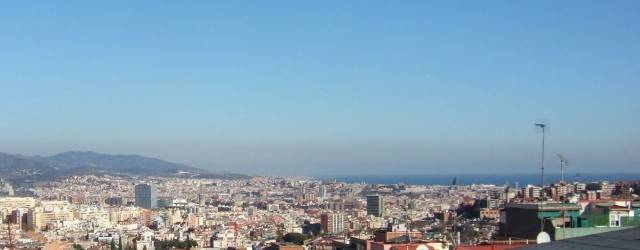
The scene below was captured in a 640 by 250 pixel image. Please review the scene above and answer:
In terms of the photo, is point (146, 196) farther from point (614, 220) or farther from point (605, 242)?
point (605, 242)

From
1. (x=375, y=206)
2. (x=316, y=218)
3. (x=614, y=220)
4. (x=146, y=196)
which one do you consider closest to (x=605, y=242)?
(x=614, y=220)

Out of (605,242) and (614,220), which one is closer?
(605,242)

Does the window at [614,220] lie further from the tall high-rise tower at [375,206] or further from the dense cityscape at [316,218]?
the tall high-rise tower at [375,206]

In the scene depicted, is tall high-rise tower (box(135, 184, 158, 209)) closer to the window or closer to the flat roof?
the window

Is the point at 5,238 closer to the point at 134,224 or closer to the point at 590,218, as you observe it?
the point at 134,224

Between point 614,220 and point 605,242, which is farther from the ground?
point 605,242

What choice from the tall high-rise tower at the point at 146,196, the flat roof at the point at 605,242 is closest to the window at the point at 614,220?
the flat roof at the point at 605,242

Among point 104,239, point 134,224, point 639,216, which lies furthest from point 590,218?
point 134,224
